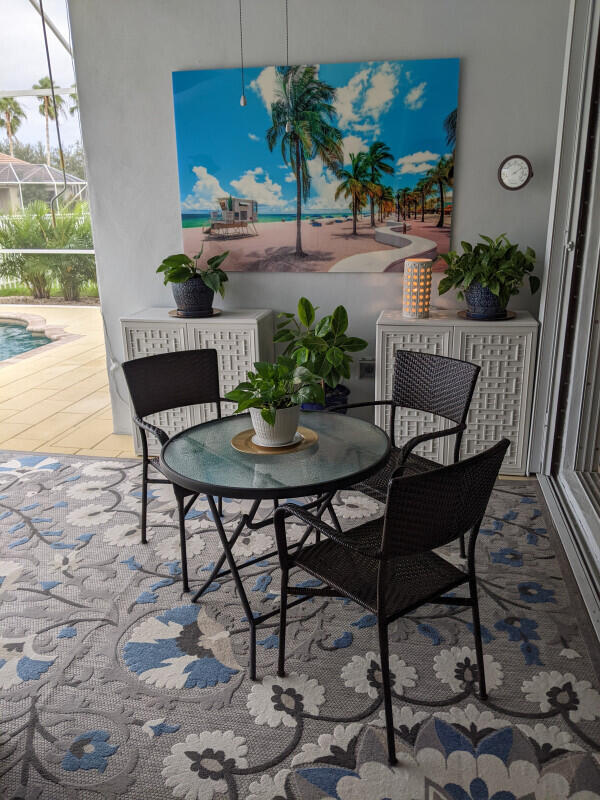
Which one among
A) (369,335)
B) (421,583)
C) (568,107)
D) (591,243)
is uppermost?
(568,107)

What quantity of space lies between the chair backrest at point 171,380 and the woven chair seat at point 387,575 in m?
1.27

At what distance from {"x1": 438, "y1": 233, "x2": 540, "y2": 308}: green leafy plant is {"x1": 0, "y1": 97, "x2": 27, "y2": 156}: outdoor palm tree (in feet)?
20.7

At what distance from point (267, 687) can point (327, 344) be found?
6.88ft

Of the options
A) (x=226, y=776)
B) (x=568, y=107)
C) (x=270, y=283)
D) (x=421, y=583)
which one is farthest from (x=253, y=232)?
(x=226, y=776)

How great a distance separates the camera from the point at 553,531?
3223 millimetres

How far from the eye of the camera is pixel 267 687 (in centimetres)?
222

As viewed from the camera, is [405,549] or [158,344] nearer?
[405,549]

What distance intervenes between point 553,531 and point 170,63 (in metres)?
3.54

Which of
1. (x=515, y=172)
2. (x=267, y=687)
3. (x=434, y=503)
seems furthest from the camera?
(x=515, y=172)

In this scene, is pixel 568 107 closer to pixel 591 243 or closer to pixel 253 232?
pixel 591 243

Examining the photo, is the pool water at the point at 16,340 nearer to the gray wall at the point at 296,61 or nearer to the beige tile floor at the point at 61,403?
the beige tile floor at the point at 61,403

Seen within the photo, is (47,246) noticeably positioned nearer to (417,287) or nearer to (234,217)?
(234,217)

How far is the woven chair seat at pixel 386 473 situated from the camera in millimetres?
2645

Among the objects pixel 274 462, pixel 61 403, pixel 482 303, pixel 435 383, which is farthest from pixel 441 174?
pixel 61 403
